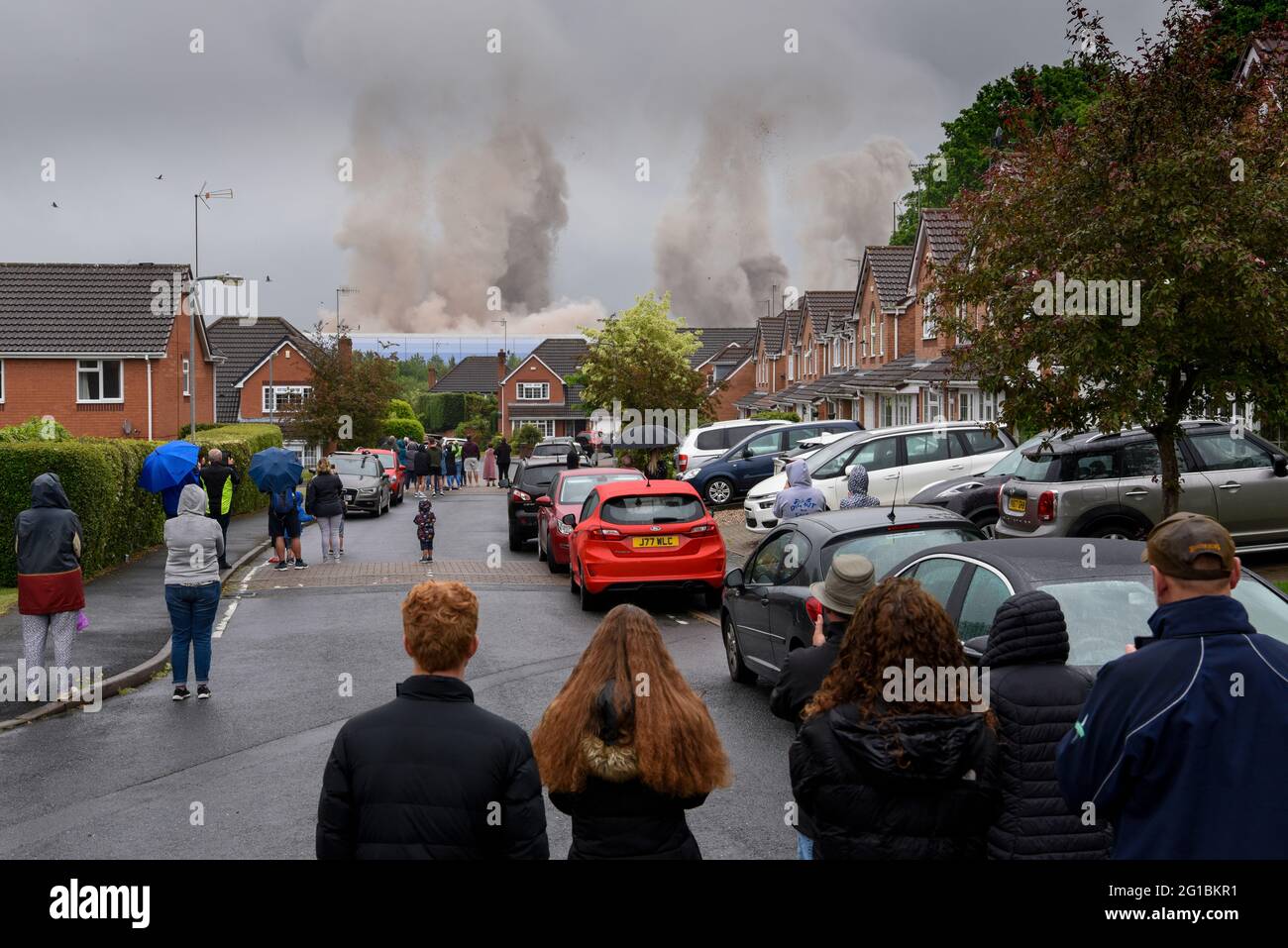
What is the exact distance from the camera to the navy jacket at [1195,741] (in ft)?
10.5

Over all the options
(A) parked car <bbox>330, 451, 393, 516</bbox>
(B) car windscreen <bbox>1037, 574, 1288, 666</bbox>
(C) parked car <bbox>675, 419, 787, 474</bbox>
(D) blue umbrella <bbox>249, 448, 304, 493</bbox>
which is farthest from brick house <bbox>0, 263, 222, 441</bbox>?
(B) car windscreen <bbox>1037, 574, 1288, 666</bbox>

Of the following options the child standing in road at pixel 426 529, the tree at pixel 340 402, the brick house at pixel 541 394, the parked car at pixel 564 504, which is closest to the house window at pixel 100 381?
the tree at pixel 340 402

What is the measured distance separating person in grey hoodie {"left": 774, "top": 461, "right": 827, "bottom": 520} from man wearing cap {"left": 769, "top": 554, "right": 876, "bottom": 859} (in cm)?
802

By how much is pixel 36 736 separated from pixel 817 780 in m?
7.82

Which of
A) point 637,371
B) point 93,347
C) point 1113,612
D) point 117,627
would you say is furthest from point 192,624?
point 93,347

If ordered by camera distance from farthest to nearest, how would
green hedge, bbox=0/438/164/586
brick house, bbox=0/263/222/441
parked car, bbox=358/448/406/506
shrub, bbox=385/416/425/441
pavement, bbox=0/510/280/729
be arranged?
shrub, bbox=385/416/425/441 → brick house, bbox=0/263/222/441 → parked car, bbox=358/448/406/506 → green hedge, bbox=0/438/164/586 → pavement, bbox=0/510/280/729

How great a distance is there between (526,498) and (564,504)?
4148mm

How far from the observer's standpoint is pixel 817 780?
12.2ft

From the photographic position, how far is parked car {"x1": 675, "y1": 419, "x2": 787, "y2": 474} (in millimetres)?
32719

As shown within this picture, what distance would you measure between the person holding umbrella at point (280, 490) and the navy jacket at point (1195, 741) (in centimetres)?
1759

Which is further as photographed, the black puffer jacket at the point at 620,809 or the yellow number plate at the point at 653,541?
the yellow number plate at the point at 653,541

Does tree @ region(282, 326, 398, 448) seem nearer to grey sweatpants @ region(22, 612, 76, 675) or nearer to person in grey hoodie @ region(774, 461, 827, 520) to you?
person in grey hoodie @ region(774, 461, 827, 520)

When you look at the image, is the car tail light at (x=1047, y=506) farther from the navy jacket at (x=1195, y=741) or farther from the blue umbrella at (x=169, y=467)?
the navy jacket at (x=1195, y=741)

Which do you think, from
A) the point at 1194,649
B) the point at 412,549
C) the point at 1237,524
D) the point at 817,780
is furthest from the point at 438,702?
the point at 412,549
